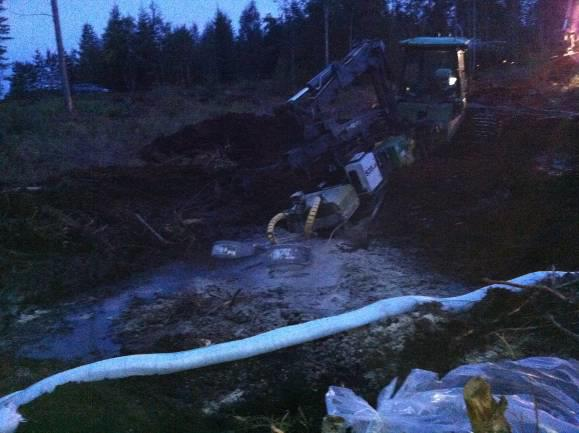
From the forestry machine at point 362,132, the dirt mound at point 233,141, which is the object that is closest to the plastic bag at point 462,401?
the forestry machine at point 362,132

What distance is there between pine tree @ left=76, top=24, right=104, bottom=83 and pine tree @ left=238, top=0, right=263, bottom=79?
Answer: 25.4ft

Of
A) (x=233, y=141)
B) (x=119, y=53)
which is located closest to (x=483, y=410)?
(x=233, y=141)

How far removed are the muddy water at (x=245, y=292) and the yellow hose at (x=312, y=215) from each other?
0.24 m

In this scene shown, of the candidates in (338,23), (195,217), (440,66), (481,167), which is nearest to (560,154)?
(481,167)

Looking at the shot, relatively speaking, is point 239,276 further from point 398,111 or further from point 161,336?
point 398,111

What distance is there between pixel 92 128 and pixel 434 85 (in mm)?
9656

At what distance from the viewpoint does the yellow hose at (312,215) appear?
779 centimetres

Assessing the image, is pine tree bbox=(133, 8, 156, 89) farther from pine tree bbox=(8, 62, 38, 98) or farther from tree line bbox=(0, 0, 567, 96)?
pine tree bbox=(8, 62, 38, 98)

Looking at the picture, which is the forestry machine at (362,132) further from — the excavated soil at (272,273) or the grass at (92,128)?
the grass at (92,128)

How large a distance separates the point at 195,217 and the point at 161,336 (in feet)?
12.0

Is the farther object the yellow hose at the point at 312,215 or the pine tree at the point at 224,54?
the pine tree at the point at 224,54

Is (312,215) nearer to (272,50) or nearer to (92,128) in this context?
(92,128)

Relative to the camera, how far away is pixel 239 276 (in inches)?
278

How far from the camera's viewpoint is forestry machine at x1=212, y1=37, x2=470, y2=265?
790 centimetres
